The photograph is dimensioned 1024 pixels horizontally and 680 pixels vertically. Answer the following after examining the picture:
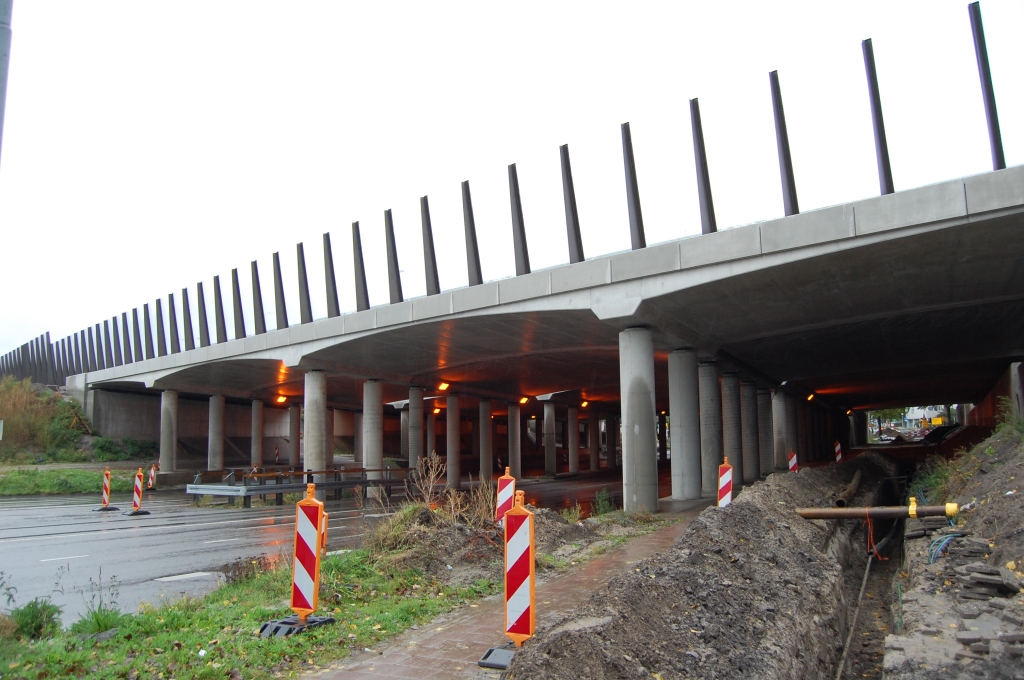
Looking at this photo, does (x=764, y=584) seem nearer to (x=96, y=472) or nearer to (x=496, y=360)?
(x=496, y=360)

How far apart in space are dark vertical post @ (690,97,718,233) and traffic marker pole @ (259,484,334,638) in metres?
13.3

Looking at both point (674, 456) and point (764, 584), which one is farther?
point (674, 456)

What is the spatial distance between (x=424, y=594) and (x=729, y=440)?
22.4 m

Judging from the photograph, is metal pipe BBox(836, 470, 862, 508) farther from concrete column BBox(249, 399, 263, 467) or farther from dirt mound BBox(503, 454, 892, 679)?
concrete column BBox(249, 399, 263, 467)

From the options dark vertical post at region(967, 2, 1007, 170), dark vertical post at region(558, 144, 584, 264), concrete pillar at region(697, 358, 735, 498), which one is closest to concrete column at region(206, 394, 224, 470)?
concrete pillar at region(697, 358, 735, 498)

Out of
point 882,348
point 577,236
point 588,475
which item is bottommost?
point 588,475

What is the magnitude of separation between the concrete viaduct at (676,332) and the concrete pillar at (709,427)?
83 millimetres

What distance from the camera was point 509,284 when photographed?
1955cm

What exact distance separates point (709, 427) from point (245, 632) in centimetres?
2038

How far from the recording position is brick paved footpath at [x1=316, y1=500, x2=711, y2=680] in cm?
555

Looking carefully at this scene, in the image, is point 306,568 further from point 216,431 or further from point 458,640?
point 216,431

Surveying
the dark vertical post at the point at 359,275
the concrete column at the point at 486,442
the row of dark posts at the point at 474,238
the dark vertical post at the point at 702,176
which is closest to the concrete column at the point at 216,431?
the row of dark posts at the point at 474,238

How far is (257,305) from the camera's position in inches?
1303

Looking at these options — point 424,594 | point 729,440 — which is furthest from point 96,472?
point 424,594
